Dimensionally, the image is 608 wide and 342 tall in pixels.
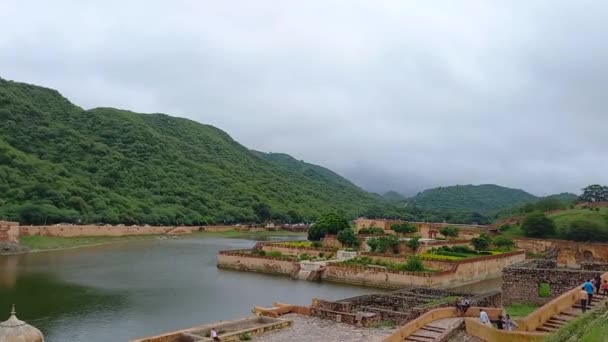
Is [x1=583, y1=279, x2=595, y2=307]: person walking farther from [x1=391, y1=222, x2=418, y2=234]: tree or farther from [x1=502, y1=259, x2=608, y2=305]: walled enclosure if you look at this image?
[x1=391, y1=222, x2=418, y2=234]: tree

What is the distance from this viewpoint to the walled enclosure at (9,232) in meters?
62.6

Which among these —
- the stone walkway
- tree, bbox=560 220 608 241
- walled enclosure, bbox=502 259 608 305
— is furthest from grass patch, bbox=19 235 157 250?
walled enclosure, bbox=502 259 608 305

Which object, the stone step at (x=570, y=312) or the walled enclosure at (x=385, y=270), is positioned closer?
the stone step at (x=570, y=312)

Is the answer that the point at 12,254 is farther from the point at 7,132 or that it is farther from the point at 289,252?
the point at 7,132

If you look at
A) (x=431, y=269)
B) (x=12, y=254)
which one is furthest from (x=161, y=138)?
(x=431, y=269)

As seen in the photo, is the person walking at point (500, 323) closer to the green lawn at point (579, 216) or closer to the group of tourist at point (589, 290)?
the group of tourist at point (589, 290)

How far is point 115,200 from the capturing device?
3664 inches

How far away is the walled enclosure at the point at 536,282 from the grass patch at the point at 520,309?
0.16 m

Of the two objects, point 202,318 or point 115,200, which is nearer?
point 202,318

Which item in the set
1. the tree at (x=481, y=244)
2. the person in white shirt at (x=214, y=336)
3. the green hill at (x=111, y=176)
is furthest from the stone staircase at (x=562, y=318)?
the green hill at (x=111, y=176)

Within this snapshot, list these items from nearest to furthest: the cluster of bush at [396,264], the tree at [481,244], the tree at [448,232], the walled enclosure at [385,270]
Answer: the walled enclosure at [385,270]
the cluster of bush at [396,264]
the tree at [481,244]
the tree at [448,232]

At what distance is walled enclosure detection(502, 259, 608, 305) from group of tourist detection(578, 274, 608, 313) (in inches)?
70.5

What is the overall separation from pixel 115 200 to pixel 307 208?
170 ft

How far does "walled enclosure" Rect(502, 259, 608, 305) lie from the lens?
1942 cm
